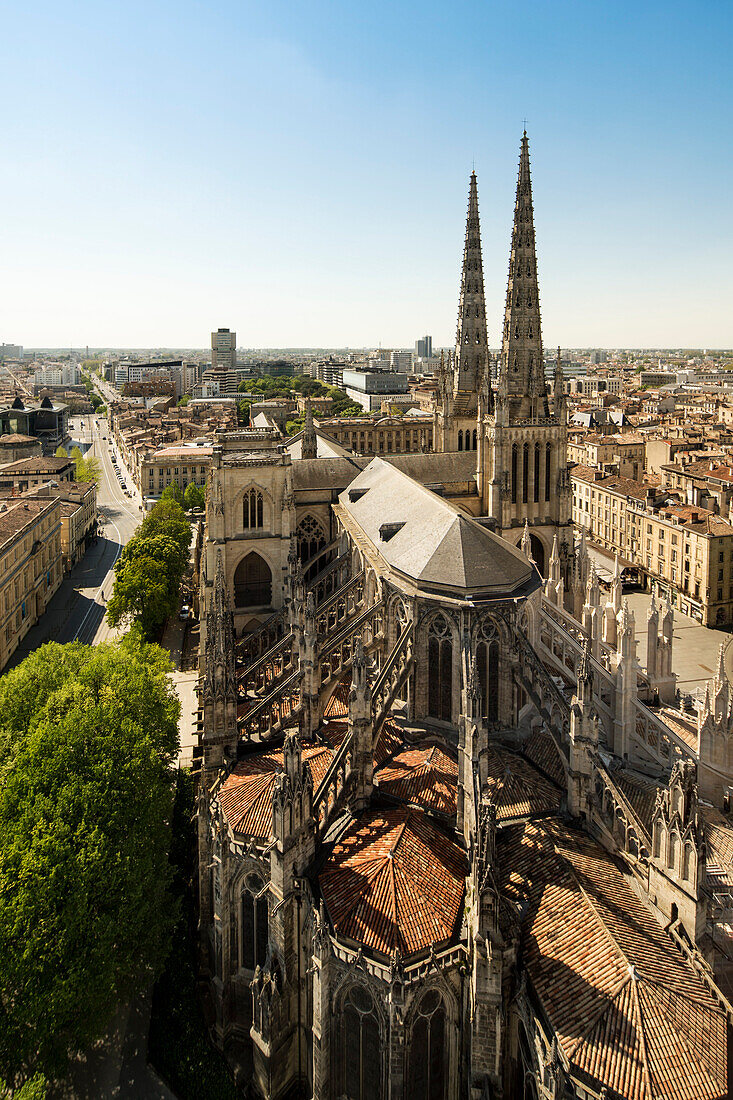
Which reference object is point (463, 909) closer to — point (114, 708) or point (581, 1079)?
point (581, 1079)

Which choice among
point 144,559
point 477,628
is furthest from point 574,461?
point 477,628

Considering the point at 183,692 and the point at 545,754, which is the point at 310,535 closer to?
the point at 183,692

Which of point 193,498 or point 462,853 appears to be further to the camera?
point 193,498

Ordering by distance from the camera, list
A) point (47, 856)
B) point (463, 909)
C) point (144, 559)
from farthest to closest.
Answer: point (144, 559) < point (47, 856) < point (463, 909)

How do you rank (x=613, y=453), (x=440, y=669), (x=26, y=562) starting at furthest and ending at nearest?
(x=613, y=453), (x=26, y=562), (x=440, y=669)

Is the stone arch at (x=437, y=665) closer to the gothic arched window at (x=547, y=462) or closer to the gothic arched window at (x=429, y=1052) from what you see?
the gothic arched window at (x=429, y=1052)

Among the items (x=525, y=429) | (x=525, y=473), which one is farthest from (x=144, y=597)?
(x=525, y=429)
